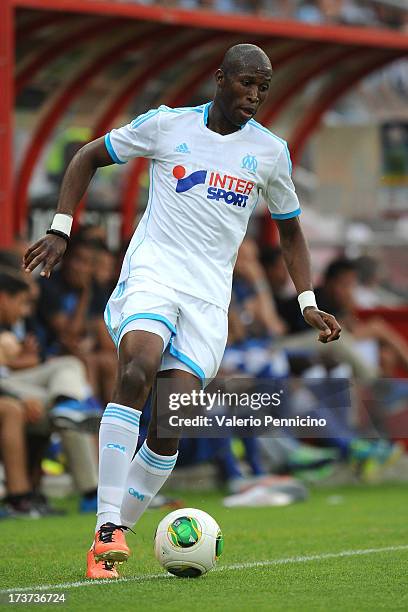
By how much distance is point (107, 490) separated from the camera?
5.30 m

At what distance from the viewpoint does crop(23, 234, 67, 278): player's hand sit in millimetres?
5387

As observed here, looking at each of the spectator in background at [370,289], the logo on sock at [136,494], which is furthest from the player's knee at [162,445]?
the spectator in background at [370,289]

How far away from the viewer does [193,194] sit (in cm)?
573

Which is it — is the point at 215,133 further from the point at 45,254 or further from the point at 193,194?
the point at 45,254

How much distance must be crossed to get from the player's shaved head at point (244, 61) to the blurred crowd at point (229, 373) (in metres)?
3.82

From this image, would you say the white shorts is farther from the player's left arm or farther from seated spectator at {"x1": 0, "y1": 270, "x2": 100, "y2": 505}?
seated spectator at {"x1": 0, "y1": 270, "x2": 100, "y2": 505}

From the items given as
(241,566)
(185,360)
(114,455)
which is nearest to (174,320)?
(185,360)

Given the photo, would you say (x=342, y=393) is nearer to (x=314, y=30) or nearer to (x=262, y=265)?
(x=262, y=265)

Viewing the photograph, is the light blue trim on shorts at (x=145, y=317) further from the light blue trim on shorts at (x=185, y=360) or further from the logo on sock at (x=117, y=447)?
the logo on sock at (x=117, y=447)

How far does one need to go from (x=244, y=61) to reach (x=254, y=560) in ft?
7.59

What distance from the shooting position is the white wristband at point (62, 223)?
5574 mm

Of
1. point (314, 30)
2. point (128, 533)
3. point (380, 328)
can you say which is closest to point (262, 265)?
point (380, 328)

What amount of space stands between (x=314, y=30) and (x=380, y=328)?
116 inches

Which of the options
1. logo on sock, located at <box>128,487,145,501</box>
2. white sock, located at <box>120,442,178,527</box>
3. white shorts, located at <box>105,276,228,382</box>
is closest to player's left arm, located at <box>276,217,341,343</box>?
white shorts, located at <box>105,276,228,382</box>
